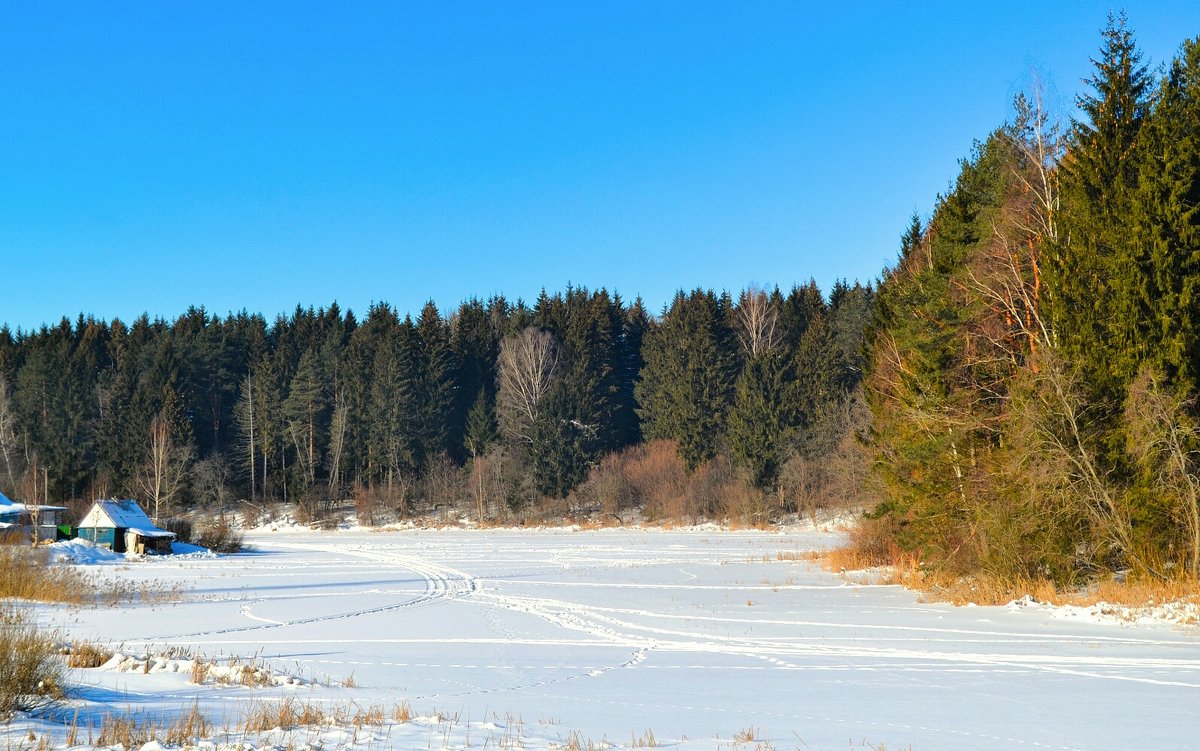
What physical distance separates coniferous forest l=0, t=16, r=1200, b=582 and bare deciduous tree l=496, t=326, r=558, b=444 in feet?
0.90

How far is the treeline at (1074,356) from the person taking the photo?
18.8 metres

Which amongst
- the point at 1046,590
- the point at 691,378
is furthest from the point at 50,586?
the point at 691,378

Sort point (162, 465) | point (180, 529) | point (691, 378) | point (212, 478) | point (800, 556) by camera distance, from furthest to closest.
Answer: point (212, 478) < point (691, 378) < point (162, 465) < point (180, 529) < point (800, 556)

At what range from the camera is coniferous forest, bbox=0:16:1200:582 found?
19.4 metres

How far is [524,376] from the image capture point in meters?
79.6

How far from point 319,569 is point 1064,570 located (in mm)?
28478

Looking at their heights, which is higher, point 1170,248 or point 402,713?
point 1170,248

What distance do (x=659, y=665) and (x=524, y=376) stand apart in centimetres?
6575

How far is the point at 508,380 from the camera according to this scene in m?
79.1

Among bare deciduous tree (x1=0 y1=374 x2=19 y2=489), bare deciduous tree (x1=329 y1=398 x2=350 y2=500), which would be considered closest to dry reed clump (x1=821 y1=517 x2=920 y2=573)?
bare deciduous tree (x1=329 y1=398 x2=350 y2=500)

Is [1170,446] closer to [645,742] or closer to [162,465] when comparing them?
[645,742]

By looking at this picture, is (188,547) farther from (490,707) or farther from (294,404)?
(490,707)

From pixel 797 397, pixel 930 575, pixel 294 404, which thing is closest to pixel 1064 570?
pixel 930 575

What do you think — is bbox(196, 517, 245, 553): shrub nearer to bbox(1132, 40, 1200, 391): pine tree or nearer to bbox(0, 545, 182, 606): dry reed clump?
bbox(0, 545, 182, 606): dry reed clump
